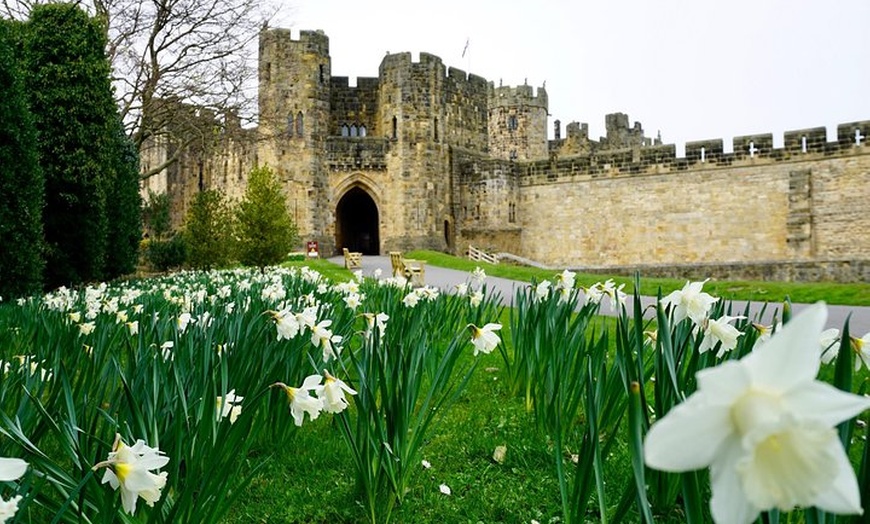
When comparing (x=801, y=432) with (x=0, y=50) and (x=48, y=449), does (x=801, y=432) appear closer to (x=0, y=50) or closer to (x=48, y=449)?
(x=48, y=449)

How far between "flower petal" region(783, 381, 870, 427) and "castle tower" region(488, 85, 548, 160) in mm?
40201

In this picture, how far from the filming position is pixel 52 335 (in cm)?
331

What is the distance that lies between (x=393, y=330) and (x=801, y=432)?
9.68ft

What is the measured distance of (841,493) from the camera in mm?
593

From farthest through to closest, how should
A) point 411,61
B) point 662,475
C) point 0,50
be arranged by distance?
1. point 411,61
2. point 0,50
3. point 662,475

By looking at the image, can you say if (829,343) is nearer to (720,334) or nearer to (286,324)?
(720,334)

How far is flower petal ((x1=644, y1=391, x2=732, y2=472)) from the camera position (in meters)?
0.60

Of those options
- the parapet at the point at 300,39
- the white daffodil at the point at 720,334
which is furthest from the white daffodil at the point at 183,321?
the parapet at the point at 300,39

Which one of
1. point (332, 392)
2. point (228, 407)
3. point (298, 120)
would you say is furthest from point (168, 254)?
point (332, 392)

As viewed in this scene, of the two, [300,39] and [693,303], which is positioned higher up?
[300,39]

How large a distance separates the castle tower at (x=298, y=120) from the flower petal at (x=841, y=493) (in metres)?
26.9

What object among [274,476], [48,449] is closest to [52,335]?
[48,449]

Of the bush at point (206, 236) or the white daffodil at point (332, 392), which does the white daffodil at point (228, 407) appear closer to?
the white daffodil at point (332, 392)

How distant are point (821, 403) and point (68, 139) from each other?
12.4m
